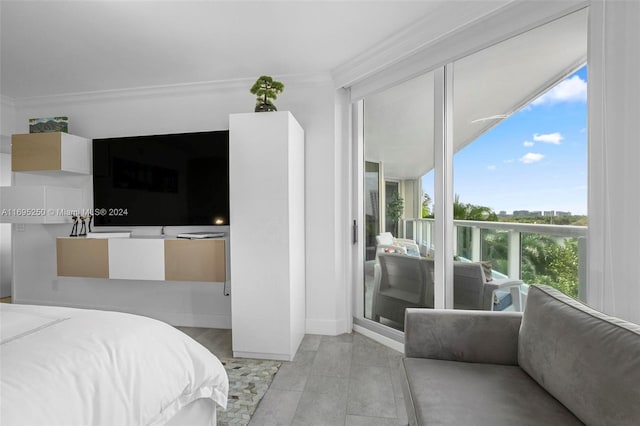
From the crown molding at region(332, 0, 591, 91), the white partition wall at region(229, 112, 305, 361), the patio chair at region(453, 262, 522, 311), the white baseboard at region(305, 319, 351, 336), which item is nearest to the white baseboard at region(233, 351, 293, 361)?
the white partition wall at region(229, 112, 305, 361)

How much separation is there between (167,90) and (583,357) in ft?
11.5

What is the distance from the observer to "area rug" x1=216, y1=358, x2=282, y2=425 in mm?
1605

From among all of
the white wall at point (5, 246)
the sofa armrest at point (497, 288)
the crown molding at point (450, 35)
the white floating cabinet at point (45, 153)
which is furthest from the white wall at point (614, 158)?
the white wall at point (5, 246)

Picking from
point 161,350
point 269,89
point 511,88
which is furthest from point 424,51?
point 161,350

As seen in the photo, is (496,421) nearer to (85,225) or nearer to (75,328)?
(75,328)

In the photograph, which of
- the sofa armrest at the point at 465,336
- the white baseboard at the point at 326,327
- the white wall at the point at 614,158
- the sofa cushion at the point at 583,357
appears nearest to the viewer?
the sofa cushion at the point at 583,357

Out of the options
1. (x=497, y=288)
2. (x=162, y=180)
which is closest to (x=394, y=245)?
(x=497, y=288)

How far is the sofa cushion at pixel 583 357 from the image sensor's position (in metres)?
0.84

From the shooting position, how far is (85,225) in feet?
9.91

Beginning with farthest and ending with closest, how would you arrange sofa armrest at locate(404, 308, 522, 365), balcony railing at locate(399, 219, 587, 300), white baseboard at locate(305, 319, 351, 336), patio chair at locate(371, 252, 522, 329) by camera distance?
white baseboard at locate(305, 319, 351, 336) < patio chair at locate(371, 252, 522, 329) < balcony railing at locate(399, 219, 587, 300) < sofa armrest at locate(404, 308, 522, 365)

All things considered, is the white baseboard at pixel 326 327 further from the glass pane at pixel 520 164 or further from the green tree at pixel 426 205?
the green tree at pixel 426 205

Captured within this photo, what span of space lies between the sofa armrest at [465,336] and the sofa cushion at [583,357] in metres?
0.08

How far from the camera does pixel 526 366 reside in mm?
1224

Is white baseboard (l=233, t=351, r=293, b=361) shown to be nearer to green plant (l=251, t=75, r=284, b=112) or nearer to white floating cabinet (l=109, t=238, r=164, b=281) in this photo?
white floating cabinet (l=109, t=238, r=164, b=281)
